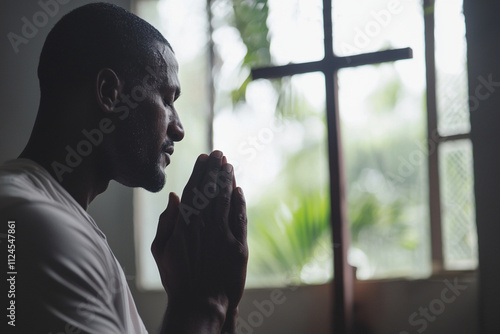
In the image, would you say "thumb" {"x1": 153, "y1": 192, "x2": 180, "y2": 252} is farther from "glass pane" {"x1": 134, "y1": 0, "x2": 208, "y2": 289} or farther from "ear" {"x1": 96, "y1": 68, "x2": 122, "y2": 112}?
"glass pane" {"x1": 134, "y1": 0, "x2": 208, "y2": 289}

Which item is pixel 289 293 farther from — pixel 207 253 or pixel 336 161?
pixel 207 253

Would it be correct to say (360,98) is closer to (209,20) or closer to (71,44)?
(209,20)

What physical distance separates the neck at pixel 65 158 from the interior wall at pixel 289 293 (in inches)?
43.1

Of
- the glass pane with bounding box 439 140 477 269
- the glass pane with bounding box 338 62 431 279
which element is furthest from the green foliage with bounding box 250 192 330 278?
the glass pane with bounding box 439 140 477 269

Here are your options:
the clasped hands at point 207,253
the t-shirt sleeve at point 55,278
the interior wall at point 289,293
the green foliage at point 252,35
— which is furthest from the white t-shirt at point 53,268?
the green foliage at point 252,35

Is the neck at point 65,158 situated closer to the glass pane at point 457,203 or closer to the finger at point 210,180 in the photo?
the finger at point 210,180

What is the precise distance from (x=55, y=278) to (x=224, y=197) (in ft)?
1.11

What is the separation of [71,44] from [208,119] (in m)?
1.71

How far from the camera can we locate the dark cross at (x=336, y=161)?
2316 millimetres

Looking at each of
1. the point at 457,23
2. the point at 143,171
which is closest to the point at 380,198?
the point at 457,23

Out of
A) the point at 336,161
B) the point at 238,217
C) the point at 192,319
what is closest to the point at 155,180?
the point at 238,217

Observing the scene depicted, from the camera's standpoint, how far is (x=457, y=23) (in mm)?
2488

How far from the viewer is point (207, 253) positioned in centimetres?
113

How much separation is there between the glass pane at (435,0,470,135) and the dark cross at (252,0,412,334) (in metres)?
0.39
